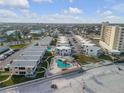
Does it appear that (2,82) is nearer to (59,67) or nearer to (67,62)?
(59,67)

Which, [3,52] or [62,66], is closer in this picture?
[62,66]

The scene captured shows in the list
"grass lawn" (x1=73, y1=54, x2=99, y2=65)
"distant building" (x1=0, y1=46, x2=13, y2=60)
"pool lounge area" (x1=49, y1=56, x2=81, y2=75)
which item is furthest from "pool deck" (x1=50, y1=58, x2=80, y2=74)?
"distant building" (x1=0, y1=46, x2=13, y2=60)

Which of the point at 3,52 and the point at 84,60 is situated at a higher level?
the point at 3,52

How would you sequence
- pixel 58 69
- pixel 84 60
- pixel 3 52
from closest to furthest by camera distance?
pixel 58 69, pixel 84 60, pixel 3 52

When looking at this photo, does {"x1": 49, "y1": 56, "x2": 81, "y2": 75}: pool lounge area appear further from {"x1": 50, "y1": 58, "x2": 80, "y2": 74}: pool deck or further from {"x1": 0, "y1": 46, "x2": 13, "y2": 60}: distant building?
{"x1": 0, "y1": 46, "x2": 13, "y2": 60}: distant building

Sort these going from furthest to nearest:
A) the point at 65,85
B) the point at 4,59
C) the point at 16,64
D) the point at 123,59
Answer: the point at 123,59 < the point at 4,59 < the point at 16,64 < the point at 65,85

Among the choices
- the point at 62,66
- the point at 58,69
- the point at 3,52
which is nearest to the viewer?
the point at 58,69

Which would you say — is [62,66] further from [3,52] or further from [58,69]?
[3,52]

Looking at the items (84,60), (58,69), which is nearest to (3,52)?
(58,69)

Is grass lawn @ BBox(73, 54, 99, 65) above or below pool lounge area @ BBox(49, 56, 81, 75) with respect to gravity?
below

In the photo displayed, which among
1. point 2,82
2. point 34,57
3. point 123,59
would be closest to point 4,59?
point 34,57

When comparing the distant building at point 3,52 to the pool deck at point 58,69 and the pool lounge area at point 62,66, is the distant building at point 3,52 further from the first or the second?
the pool deck at point 58,69
